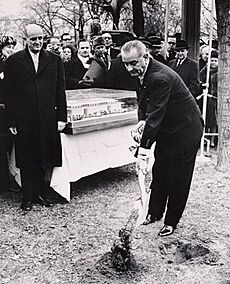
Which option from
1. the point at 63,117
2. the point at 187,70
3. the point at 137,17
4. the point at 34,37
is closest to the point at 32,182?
the point at 63,117

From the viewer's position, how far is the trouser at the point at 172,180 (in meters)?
4.27

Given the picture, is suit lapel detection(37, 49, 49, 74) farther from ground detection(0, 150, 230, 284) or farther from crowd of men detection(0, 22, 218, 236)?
ground detection(0, 150, 230, 284)

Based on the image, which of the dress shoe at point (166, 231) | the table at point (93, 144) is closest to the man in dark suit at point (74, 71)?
the table at point (93, 144)

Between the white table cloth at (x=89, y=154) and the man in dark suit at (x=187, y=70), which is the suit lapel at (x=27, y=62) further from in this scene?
the man in dark suit at (x=187, y=70)

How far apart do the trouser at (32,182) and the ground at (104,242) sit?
0.51 ft

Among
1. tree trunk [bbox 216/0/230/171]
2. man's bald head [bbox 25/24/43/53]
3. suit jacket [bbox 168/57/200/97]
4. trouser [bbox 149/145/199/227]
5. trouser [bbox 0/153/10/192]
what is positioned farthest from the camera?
suit jacket [bbox 168/57/200/97]

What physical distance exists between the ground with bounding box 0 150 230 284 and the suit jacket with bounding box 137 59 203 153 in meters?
0.85

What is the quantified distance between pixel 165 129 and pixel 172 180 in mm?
464

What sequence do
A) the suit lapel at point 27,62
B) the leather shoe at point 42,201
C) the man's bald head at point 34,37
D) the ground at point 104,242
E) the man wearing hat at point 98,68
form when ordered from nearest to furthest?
the ground at point 104,242, the man's bald head at point 34,37, the suit lapel at point 27,62, the leather shoe at point 42,201, the man wearing hat at point 98,68

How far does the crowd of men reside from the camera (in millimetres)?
3908

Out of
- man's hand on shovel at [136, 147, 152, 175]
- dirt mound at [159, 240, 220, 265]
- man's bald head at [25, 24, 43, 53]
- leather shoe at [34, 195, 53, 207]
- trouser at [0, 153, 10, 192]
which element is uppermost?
man's bald head at [25, 24, 43, 53]

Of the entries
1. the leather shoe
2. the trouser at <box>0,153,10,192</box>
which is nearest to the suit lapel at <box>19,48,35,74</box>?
the trouser at <box>0,153,10,192</box>

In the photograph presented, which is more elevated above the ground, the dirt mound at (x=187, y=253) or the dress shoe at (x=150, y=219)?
the dress shoe at (x=150, y=219)

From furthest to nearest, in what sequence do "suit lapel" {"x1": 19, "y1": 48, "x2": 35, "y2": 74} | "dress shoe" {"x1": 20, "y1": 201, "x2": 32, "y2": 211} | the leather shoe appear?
→ the leather shoe, "dress shoe" {"x1": 20, "y1": 201, "x2": 32, "y2": 211}, "suit lapel" {"x1": 19, "y1": 48, "x2": 35, "y2": 74}
